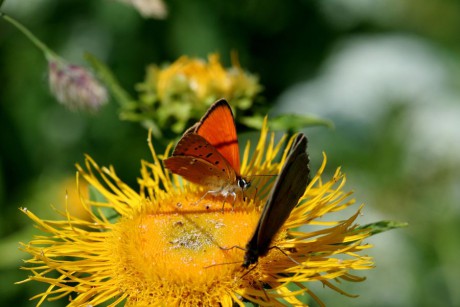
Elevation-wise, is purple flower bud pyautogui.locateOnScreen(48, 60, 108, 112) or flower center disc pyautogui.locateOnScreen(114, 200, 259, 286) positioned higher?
purple flower bud pyautogui.locateOnScreen(48, 60, 108, 112)

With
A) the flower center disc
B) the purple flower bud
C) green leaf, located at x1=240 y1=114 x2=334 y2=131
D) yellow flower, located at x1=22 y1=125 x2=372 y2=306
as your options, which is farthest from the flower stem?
green leaf, located at x1=240 y1=114 x2=334 y2=131

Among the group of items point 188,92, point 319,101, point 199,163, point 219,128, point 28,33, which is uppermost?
point 319,101

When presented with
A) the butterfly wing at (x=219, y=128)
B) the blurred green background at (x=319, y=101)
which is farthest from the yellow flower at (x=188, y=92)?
the butterfly wing at (x=219, y=128)

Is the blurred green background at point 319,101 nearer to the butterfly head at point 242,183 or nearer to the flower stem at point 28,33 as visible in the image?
the flower stem at point 28,33

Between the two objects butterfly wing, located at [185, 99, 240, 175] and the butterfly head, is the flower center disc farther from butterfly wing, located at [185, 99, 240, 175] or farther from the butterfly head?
butterfly wing, located at [185, 99, 240, 175]

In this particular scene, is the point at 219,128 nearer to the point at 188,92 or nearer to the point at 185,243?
the point at 185,243

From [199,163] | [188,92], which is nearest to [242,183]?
[199,163]

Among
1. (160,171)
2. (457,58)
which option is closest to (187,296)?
(160,171)
